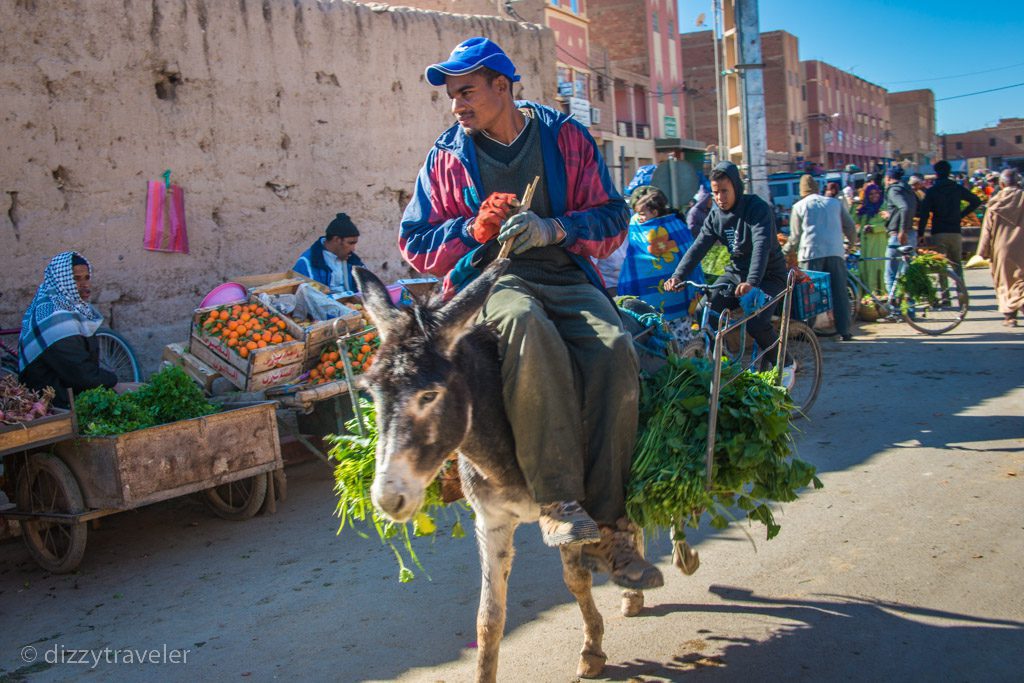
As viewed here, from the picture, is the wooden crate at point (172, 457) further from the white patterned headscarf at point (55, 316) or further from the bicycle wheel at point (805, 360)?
the bicycle wheel at point (805, 360)

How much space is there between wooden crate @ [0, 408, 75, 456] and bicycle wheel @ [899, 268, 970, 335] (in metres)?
10.5

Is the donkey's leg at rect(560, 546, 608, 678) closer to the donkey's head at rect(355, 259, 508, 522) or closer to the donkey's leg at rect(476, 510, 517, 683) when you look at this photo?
the donkey's leg at rect(476, 510, 517, 683)

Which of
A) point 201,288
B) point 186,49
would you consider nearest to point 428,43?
point 186,49

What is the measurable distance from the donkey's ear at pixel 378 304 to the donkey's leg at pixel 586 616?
4.58 ft

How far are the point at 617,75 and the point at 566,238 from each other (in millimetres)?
38436

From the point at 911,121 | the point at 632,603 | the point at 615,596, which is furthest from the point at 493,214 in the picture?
the point at 911,121

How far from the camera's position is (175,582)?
554 centimetres

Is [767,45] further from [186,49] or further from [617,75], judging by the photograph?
[186,49]

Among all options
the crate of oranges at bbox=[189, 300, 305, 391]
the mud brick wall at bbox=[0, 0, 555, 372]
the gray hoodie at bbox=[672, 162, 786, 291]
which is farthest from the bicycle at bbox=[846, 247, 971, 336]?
the crate of oranges at bbox=[189, 300, 305, 391]

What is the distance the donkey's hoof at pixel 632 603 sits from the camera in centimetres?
444

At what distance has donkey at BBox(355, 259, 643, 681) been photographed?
278cm

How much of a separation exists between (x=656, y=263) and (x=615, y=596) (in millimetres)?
4385

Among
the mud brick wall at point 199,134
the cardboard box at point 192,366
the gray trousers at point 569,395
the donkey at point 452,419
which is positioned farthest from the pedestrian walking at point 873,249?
the donkey at point 452,419

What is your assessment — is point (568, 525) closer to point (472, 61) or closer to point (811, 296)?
point (472, 61)
